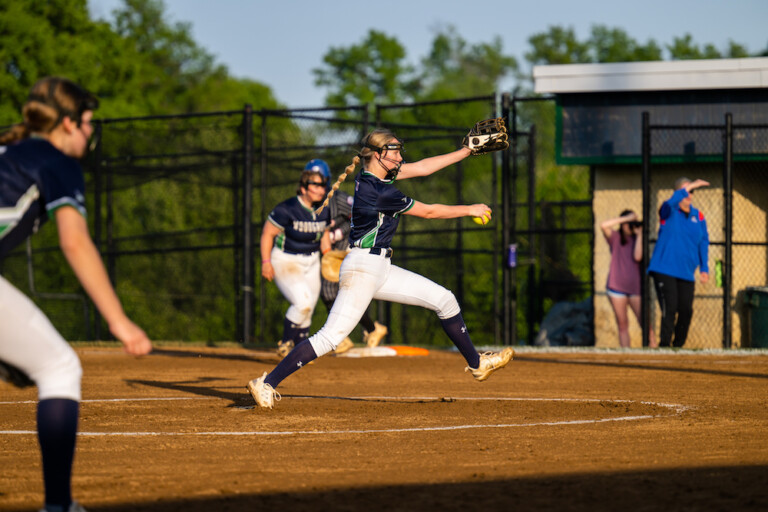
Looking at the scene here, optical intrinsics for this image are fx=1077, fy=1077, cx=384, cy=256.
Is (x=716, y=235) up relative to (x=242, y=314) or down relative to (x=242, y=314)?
up

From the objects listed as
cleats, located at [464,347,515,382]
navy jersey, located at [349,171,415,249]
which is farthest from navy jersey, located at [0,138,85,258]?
cleats, located at [464,347,515,382]

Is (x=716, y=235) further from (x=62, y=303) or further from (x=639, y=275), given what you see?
(x=62, y=303)

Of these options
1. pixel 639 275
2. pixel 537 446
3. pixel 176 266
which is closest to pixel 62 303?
pixel 176 266

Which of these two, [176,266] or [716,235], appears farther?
[176,266]

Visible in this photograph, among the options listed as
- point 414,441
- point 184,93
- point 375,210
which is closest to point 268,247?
point 375,210

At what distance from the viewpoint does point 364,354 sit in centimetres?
1379

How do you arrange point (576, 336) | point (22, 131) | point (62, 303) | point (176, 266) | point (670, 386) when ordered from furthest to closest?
point (176, 266) < point (62, 303) < point (576, 336) < point (670, 386) < point (22, 131)

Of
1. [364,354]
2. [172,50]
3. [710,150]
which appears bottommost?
[364,354]

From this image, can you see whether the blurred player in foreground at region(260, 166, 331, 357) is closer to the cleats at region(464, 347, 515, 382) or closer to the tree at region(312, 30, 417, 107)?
the cleats at region(464, 347, 515, 382)

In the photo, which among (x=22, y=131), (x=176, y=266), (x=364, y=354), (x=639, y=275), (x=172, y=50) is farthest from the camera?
(x=172, y=50)

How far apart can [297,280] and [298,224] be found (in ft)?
2.16

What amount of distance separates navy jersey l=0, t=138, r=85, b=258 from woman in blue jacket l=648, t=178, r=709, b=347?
419 inches

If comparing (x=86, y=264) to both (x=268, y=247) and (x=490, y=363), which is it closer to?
(x=490, y=363)

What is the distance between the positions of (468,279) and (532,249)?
8.78 m
